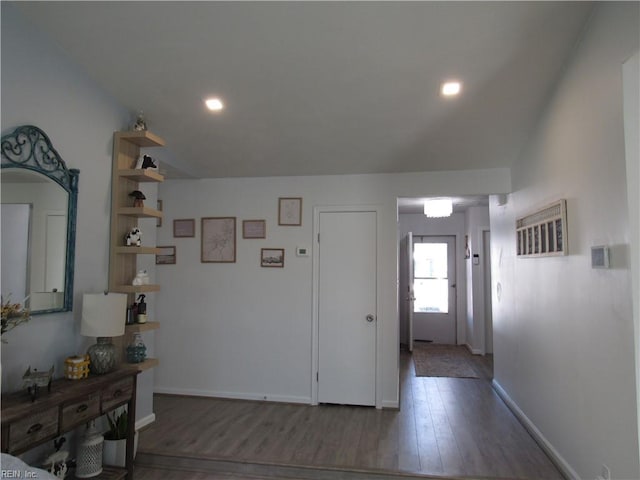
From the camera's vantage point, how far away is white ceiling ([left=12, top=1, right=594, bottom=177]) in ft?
7.73

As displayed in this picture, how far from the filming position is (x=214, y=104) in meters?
3.20

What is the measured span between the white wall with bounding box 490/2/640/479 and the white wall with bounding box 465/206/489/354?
3075mm

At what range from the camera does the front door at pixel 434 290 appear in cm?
758

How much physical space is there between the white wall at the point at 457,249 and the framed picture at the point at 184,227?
12.9ft

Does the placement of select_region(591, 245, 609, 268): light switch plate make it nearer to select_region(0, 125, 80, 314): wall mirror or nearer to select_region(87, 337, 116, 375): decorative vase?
select_region(87, 337, 116, 375): decorative vase

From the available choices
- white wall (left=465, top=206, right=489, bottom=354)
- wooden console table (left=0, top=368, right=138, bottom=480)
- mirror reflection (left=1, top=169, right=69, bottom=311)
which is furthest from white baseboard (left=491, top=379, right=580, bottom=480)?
mirror reflection (left=1, top=169, right=69, bottom=311)

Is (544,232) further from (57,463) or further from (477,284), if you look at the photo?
(477,284)

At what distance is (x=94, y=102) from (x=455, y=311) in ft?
21.5

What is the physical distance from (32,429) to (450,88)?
3.22m

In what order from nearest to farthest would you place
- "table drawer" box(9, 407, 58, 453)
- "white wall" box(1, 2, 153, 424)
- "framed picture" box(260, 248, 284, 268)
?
"table drawer" box(9, 407, 58, 453) < "white wall" box(1, 2, 153, 424) < "framed picture" box(260, 248, 284, 268)

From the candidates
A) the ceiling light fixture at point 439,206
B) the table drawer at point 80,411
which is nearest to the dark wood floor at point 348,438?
the table drawer at point 80,411

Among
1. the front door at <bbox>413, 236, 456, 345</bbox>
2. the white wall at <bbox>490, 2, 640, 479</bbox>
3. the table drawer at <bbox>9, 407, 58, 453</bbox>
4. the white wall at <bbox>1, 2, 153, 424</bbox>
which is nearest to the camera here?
the table drawer at <bbox>9, 407, 58, 453</bbox>

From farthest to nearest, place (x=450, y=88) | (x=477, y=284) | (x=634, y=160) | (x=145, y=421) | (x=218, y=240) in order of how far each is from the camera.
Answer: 1. (x=477, y=284)
2. (x=218, y=240)
3. (x=145, y=421)
4. (x=450, y=88)
5. (x=634, y=160)

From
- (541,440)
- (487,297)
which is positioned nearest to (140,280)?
(541,440)
